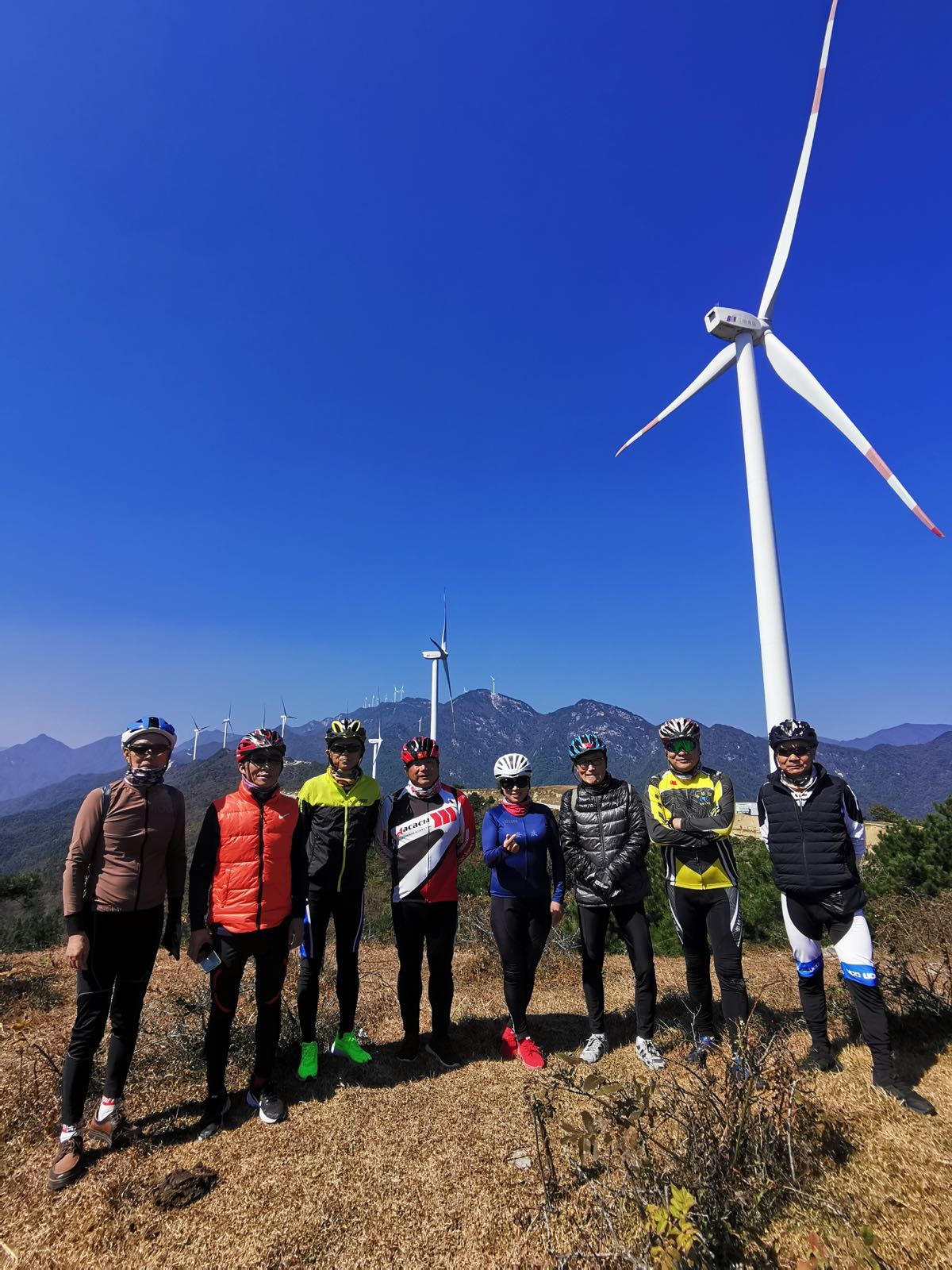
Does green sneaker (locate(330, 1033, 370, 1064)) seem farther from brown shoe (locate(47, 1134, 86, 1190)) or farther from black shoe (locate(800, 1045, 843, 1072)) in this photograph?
black shoe (locate(800, 1045, 843, 1072))

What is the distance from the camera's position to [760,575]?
12172 mm

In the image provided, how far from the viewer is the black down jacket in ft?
15.8

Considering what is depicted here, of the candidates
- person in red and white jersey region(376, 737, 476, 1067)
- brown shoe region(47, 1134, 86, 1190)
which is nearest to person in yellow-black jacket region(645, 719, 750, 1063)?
person in red and white jersey region(376, 737, 476, 1067)

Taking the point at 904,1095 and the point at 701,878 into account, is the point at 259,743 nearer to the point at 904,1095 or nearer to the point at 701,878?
the point at 701,878

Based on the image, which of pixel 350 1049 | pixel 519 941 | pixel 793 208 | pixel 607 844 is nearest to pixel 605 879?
pixel 607 844

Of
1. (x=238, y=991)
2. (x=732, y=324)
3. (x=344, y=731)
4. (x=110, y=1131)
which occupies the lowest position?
Answer: (x=110, y=1131)

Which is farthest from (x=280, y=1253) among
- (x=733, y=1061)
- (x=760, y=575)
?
(x=760, y=575)

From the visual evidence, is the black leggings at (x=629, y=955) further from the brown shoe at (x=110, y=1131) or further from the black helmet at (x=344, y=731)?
the brown shoe at (x=110, y=1131)

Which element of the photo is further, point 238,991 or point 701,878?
point 701,878

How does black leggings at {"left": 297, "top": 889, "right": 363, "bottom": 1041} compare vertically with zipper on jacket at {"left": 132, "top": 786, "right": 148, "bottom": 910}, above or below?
below

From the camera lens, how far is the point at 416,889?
4820mm

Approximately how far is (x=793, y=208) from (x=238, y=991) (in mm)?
21809

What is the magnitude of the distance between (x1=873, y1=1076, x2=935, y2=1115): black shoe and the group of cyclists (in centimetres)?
2

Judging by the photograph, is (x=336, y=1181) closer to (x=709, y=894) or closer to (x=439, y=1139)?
(x=439, y=1139)
